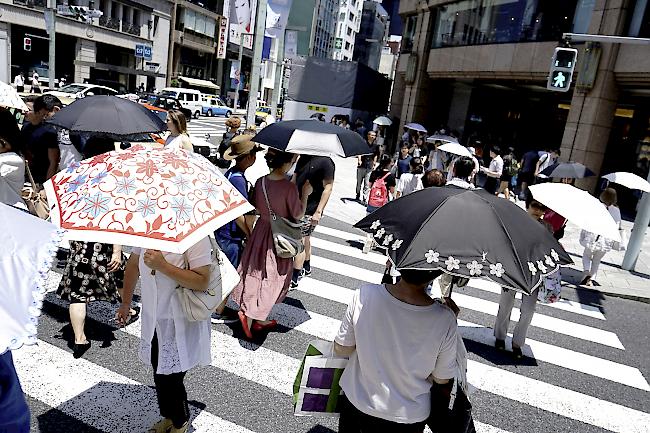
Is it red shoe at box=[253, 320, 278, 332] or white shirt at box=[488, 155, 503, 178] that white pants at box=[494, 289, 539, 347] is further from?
white shirt at box=[488, 155, 503, 178]

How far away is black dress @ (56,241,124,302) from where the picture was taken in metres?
4.36

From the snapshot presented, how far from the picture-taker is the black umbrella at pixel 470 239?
7.16 ft

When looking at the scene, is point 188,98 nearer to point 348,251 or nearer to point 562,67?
point 562,67

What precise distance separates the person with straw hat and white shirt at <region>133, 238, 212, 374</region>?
3.37 ft

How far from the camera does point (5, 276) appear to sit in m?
1.46

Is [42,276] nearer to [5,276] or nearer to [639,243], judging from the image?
[5,276]

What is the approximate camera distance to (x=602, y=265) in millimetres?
10250

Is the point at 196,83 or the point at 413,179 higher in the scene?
the point at 196,83

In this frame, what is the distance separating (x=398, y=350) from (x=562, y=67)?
11257 mm

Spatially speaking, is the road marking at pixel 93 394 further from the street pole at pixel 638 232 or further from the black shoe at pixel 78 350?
the street pole at pixel 638 232

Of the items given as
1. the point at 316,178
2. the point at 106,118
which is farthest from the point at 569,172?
the point at 106,118

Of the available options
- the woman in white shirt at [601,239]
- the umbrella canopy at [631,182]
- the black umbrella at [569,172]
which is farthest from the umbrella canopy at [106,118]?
the umbrella canopy at [631,182]

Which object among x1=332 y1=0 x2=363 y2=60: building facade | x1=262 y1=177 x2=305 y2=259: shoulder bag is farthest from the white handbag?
x1=332 y1=0 x2=363 y2=60: building facade

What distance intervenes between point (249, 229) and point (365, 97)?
91.7 feet
